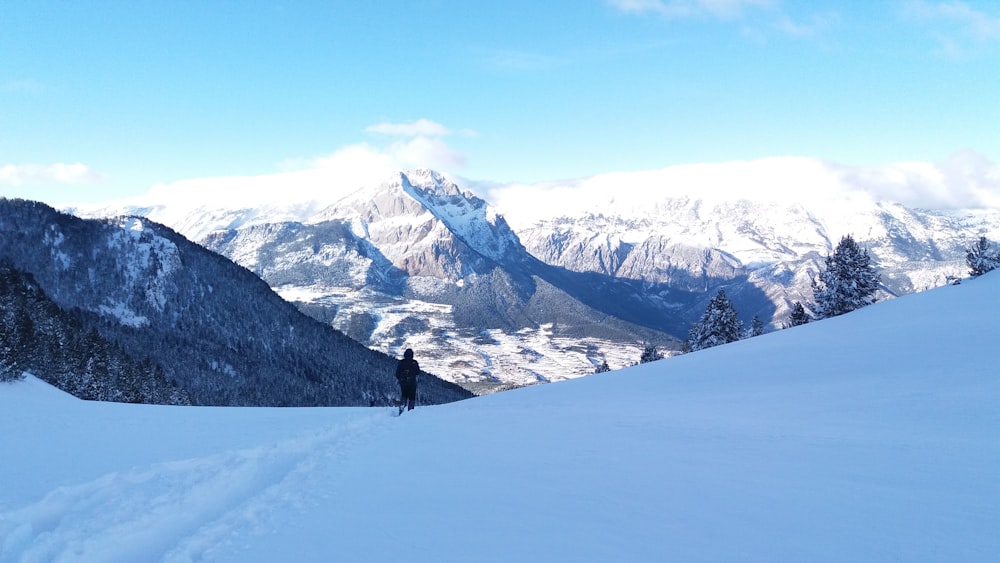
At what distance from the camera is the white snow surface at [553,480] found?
5699mm

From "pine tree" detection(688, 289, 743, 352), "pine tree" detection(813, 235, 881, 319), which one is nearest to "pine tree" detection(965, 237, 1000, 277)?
"pine tree" detection(813, 235, 881, 319)

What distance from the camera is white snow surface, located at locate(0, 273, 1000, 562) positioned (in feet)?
18.7

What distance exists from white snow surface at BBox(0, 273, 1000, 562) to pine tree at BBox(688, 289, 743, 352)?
44.1 meters

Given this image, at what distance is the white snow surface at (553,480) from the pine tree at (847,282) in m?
40.5

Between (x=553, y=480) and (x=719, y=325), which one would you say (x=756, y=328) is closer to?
(x=719, y=325)

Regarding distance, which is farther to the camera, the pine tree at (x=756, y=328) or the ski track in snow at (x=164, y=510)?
the pine tree at (x=756, y=328)

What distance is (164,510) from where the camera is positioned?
24.0ft

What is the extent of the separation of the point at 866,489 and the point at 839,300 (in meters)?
54.1

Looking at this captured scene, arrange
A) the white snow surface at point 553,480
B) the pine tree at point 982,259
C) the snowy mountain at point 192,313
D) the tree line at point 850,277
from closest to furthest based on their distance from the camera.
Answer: the white snow surface at point 553,480
the pine tree at point 982,259
the tree line at point 850,277
the snowy mountain at point 192,313

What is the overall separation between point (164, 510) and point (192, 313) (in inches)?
6456

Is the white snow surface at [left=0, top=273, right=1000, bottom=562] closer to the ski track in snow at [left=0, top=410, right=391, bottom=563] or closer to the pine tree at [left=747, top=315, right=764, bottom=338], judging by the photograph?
the ski track in snow at [left=0, top=410, right=391, bottom=563]

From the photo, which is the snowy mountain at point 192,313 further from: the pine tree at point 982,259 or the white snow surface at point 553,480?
the white snow surface at point 553,480

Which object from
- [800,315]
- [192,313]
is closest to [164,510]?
[800,315]

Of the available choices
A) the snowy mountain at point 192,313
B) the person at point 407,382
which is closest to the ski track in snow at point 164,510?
the person at point 407,382
